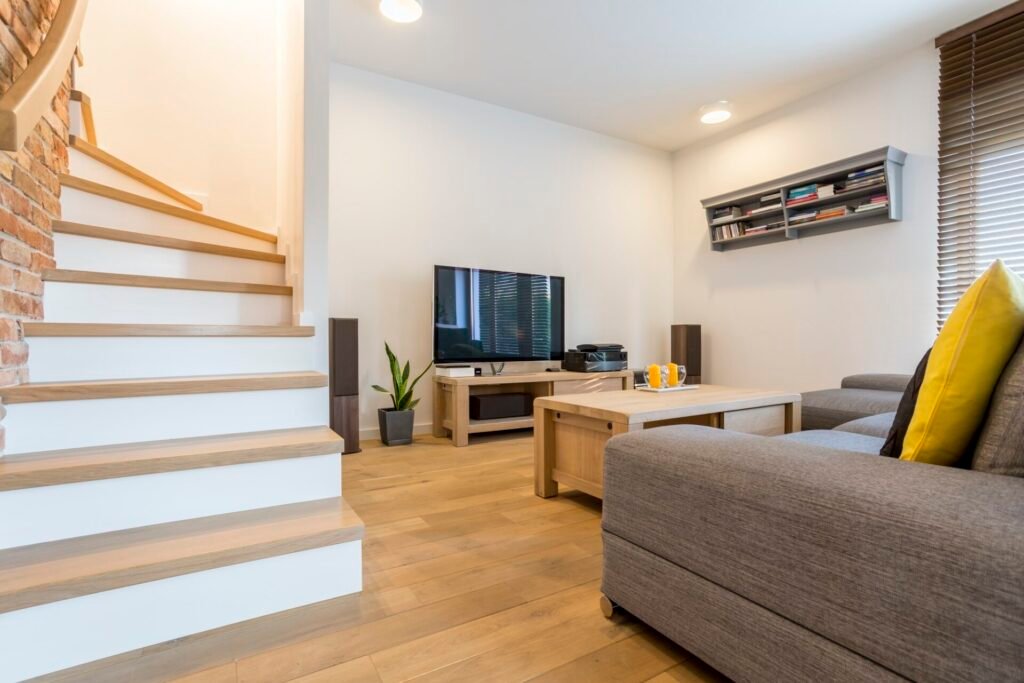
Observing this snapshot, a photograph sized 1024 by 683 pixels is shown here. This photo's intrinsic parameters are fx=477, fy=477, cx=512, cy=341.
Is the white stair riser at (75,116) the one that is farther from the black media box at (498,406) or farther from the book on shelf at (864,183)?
the book on shelf at (864,183)

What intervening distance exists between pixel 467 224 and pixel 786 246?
266 centimetres

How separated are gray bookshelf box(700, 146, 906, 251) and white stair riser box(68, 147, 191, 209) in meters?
4.13

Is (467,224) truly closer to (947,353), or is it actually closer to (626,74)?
(626,74)

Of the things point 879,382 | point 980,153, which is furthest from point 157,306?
point 980,153

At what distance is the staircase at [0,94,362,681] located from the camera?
3.54ft

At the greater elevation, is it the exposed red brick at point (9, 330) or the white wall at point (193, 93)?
the white wall at point (193, 93)

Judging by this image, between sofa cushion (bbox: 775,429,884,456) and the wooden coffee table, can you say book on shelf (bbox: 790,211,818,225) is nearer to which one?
the wooden coffee table

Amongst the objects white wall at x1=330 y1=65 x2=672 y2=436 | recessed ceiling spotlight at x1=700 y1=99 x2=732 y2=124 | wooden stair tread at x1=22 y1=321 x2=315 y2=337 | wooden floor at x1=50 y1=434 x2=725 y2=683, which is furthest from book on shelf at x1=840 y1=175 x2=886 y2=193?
wooden stair tread at x1=22 y1=321 x2=315 y2=337

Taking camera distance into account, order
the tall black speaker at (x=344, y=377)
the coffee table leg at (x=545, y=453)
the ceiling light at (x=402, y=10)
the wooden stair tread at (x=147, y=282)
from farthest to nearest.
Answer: the tall black speaker at (x=344, y=377), the ceiling light at (x=402, y=10), the coffee table leg at (x=545, y=453), the wooden stair tread at (x=147, y=282)

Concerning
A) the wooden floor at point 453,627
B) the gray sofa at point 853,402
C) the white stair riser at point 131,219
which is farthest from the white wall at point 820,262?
the white stair riser at point 131,219

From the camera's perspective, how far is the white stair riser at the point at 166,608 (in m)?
1.02

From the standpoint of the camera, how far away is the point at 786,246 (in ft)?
13.0

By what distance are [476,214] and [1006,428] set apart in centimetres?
349

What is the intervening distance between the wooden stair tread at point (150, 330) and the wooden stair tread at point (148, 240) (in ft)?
1.59
